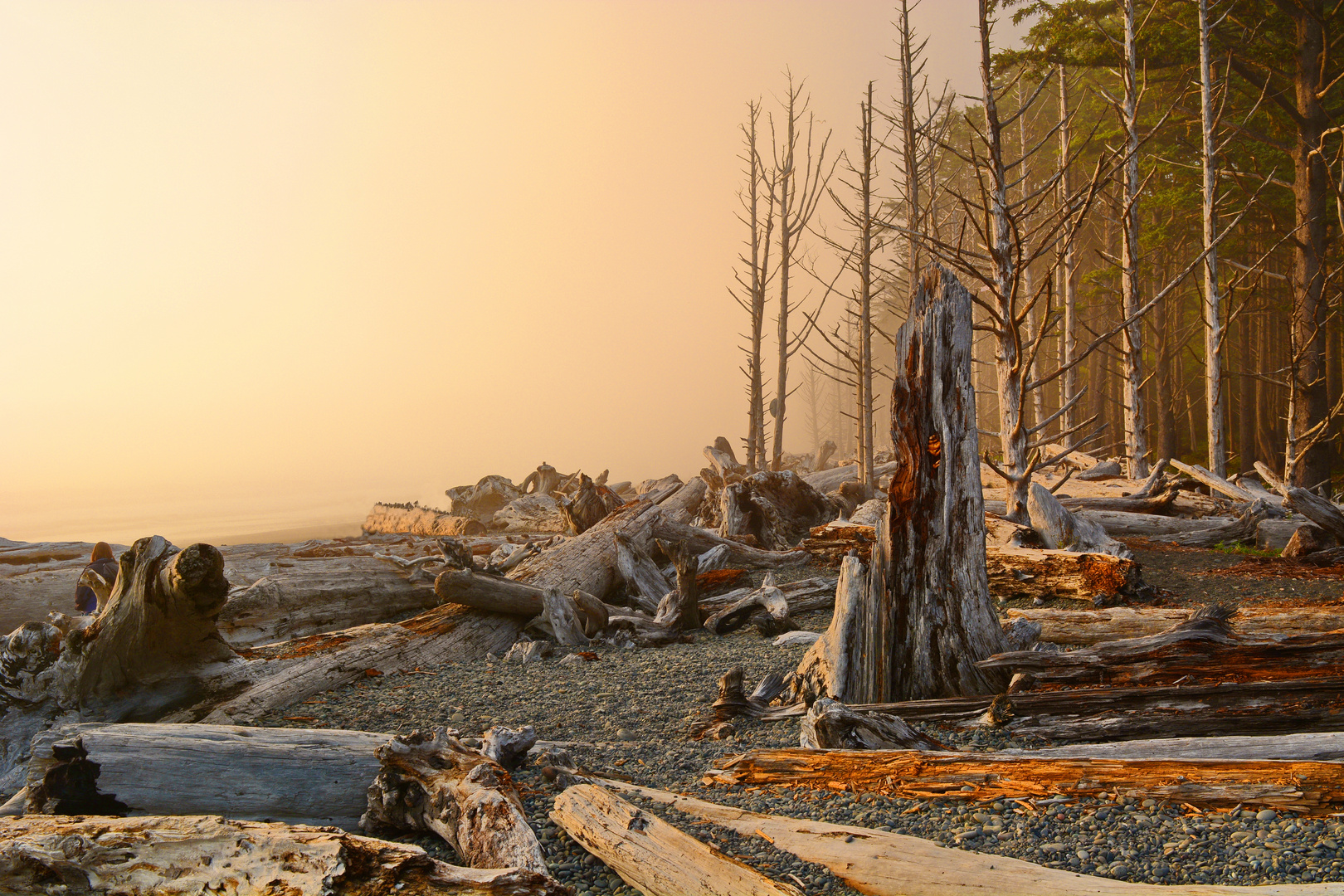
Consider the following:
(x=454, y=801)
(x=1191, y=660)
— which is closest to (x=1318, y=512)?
(x=1191, y=660)

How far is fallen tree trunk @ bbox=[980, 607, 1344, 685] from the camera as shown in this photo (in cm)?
393

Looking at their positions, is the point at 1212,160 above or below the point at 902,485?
above

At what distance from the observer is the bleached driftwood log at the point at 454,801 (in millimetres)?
2736

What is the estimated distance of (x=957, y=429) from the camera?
4574 millimetres

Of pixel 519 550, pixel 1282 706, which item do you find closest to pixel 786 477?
pixel 519 550

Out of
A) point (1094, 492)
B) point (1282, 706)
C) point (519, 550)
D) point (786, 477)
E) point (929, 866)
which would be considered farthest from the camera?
point (1094, 492)

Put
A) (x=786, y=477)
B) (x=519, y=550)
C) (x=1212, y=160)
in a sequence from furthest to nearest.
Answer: (x=1212, y=160), (x=786, y=477), (x=519, y=550)

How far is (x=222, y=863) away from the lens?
264 centimetres

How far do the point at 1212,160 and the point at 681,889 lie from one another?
686 inches

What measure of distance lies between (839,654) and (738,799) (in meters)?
1.45

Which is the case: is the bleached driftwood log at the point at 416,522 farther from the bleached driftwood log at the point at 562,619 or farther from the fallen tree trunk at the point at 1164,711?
the fallen tree trunk at the point at 1164,711

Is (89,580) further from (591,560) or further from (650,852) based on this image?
(650,852)

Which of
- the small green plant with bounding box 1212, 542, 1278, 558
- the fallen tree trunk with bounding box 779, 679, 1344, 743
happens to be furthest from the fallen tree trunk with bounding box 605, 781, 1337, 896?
the small green plant with bounding box 1212, 542, 1278, 558

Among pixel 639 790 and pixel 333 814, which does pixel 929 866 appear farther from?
pixel 333 814
